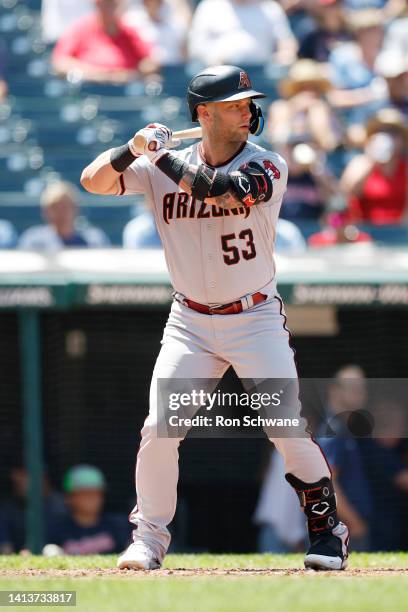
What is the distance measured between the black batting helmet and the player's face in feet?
0.10

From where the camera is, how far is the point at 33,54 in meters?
11.4

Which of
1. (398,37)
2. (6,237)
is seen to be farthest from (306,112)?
(6,237)

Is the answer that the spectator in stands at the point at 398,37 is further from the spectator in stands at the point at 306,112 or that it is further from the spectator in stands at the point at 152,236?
the spectator in stands at the point at 152,236

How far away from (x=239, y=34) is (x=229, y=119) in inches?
257

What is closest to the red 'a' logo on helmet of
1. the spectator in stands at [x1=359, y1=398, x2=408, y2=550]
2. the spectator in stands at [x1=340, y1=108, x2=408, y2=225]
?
the spectator in stands at [x1=359, y1=398, x2=408, y2=550]

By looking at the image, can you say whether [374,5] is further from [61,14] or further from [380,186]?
[380,186]

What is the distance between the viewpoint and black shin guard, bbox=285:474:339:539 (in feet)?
16.4

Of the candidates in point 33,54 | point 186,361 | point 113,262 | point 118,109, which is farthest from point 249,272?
point 33,54

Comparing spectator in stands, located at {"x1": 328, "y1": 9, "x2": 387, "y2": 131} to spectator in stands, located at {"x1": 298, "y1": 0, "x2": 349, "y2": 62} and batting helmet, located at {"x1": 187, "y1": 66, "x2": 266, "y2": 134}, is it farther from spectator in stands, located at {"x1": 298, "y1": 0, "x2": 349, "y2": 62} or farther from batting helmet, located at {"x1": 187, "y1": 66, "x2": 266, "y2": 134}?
batting helmet, located at {"x1": 187, "y1": 66, "x2": 266, "y2": 134}

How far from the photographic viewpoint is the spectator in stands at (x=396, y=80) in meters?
10.5

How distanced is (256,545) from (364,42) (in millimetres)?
4744

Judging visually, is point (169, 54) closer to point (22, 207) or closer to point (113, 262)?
point (22, 207)

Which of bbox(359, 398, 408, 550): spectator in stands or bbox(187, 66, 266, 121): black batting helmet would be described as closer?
bbox(187, 66, 266, 121): black batting helmet

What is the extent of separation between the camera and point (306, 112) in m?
10.1
